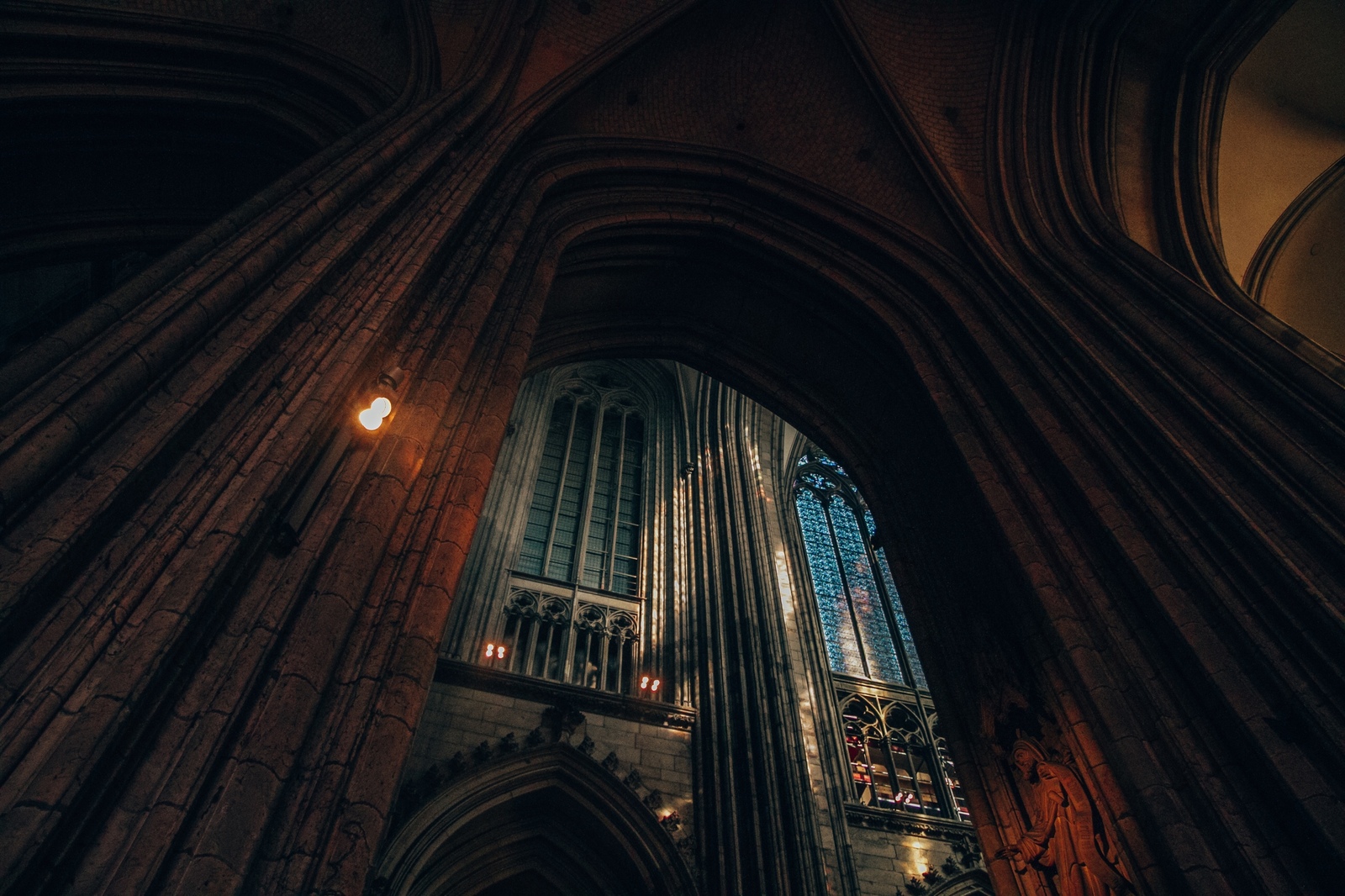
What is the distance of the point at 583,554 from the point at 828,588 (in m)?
4.71

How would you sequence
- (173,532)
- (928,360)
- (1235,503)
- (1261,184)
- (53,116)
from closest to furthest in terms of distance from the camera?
(173,532) → (1235,503) → (53,116) → (928,360) → (1261,184)

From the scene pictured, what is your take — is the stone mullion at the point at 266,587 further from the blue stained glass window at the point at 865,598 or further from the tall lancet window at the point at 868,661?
the blue stained glass window at the point at 865,598

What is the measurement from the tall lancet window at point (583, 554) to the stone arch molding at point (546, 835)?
4.84ft

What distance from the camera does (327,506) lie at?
3.03 metres

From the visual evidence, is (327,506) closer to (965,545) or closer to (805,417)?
(965,545)

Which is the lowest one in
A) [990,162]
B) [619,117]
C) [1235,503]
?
[1235,503]

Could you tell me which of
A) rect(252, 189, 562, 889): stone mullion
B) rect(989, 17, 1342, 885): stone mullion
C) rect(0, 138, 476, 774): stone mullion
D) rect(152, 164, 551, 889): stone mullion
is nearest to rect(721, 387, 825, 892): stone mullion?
rect(989, 17, 1342, 885): stone mullion

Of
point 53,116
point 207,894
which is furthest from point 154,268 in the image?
point 53,116

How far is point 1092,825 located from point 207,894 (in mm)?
4150

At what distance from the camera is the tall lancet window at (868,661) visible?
998 centimetres

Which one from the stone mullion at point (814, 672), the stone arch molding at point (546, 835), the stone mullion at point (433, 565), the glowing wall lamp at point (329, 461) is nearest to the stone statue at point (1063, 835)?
the stone mullion at point (433, 565)

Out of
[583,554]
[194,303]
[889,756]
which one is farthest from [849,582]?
[194,303]

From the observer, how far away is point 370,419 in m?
3.16

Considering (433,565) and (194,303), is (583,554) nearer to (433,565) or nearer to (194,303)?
(433,565)
